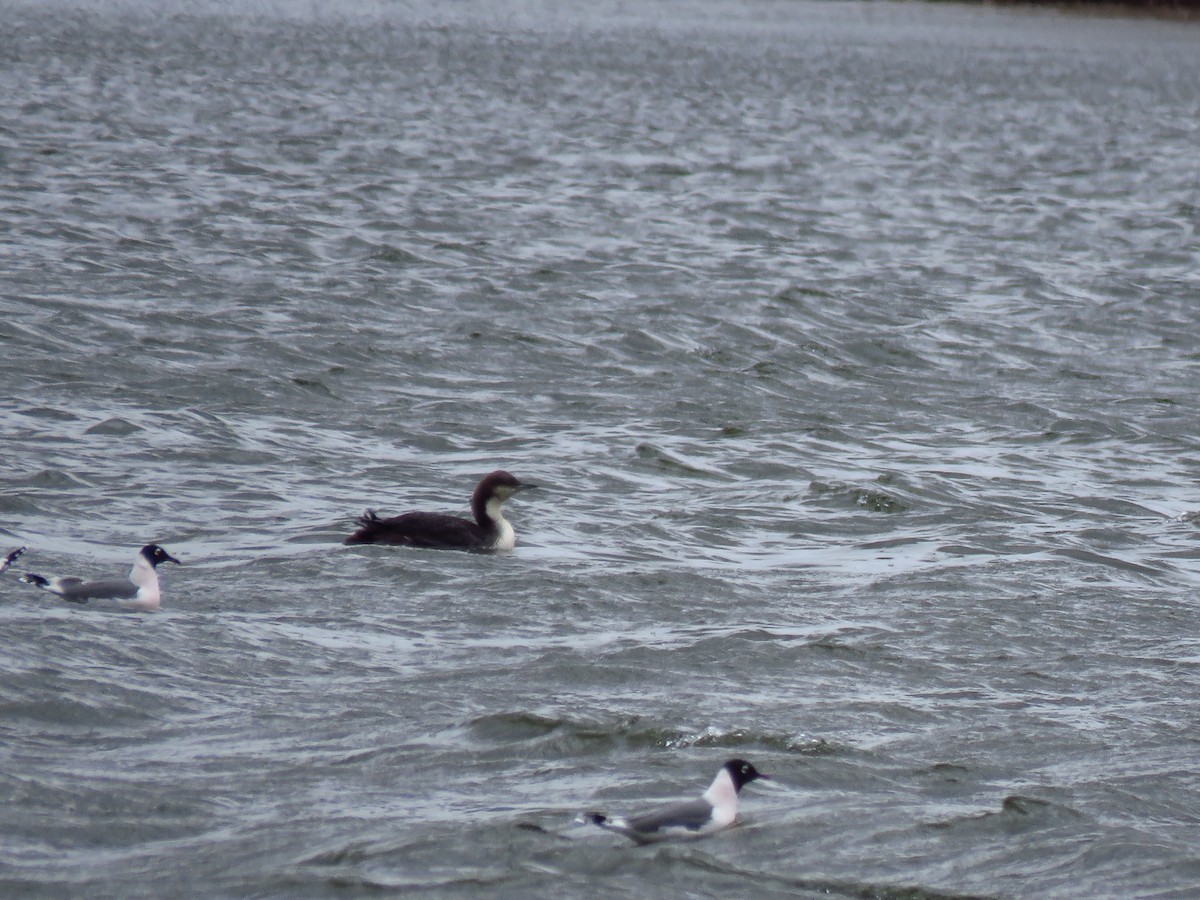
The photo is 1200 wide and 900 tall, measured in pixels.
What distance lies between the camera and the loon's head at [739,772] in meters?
7.18

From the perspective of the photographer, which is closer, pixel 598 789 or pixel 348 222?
pixel 598 789

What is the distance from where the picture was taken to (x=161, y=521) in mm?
11352

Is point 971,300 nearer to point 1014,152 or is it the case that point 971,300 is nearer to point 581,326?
point 581,326

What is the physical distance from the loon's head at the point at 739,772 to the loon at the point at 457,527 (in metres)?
4.05

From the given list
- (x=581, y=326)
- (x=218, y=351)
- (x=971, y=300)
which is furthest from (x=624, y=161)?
(x=218, y=351)

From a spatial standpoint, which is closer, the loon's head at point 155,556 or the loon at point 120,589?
the loon at point 120,589

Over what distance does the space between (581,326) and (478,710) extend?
10.5m

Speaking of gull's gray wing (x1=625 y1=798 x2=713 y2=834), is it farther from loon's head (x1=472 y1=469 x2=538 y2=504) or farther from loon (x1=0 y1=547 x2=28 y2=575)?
loon's head (x1=472 y1=469 x2=538 y2=504)

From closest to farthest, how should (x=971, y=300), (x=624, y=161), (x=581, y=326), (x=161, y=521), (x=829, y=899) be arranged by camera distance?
(x=829, y=899), (x=161, y=521), (x=581, y=326), (x=971, y=300), (x=624, y=161)

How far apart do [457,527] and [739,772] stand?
419 centimetres

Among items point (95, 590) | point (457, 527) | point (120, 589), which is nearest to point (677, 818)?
point (120, 589)

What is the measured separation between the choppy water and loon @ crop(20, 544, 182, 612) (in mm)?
101

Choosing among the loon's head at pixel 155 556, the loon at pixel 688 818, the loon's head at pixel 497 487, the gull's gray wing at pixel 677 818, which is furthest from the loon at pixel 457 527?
the gull's gray wing at pixel 677 818

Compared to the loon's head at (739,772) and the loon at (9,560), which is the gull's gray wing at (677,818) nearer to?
the loon's head at (739,772)
